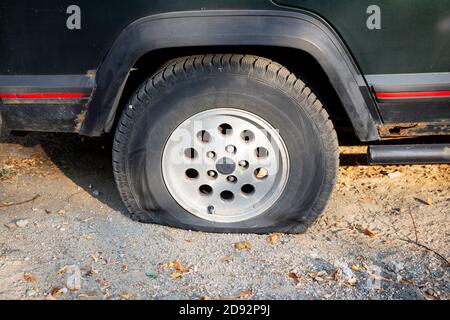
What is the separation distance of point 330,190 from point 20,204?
1972 millimetres

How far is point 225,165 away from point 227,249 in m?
0.47

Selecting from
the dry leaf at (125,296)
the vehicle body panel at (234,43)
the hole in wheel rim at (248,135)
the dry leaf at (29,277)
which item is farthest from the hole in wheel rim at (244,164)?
the dry leaf at (29,277)

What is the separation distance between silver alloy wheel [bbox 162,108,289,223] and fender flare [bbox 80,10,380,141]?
416 millimetres

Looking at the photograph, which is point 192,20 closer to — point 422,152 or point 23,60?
point 23,60

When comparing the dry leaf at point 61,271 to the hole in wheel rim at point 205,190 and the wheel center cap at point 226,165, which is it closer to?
the hole in wheel rim at point 205,190

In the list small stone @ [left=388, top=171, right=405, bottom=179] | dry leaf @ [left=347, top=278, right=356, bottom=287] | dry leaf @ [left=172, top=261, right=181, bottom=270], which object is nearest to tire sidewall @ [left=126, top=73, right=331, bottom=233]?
dry leaf @ [left=172, top=261, right=181, bottom=270]

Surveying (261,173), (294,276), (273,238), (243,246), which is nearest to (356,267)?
(294,276)

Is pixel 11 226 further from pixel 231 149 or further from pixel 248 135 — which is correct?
pixel 248 135

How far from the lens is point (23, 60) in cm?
342

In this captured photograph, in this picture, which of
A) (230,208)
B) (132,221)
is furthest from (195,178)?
(132,221)

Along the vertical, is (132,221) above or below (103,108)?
below

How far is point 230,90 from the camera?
3352mm

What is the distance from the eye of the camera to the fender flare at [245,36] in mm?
3186

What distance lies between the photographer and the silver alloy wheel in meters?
3.44
